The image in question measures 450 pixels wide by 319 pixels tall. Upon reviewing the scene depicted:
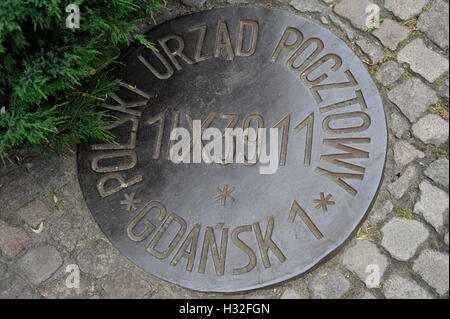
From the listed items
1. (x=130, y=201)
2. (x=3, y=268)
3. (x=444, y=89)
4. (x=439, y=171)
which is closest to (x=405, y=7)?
(x=444, y=89)

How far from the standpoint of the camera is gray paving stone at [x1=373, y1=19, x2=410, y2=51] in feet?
9.29

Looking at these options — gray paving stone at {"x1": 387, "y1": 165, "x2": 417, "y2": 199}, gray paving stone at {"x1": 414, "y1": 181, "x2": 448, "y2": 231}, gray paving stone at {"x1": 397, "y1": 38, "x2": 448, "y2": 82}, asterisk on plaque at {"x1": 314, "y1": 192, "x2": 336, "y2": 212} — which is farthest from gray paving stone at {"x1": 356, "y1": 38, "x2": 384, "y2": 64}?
asterisk on plaque at {"x1": 314, "y1": 192, "x2": 336, "y2": 212}

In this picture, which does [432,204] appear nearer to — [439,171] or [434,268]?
[439,171]

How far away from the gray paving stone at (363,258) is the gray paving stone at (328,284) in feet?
0.26

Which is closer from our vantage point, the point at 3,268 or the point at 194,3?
the point at 3,268

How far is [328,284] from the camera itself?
7.93ft

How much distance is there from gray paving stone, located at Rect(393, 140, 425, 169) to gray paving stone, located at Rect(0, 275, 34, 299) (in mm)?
2188

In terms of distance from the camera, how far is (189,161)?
105 inches

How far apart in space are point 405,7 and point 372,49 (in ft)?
1.22

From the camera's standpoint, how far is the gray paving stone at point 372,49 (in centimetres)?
280

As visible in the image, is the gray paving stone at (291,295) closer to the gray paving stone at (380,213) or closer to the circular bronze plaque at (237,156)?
the circular bronze plaque at (237,156)

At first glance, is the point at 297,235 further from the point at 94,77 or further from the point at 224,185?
the point at 94,77

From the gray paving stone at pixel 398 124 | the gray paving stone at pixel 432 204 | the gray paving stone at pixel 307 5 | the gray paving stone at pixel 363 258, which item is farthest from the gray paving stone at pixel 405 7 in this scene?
the gray paving stone at pixel 363 258
